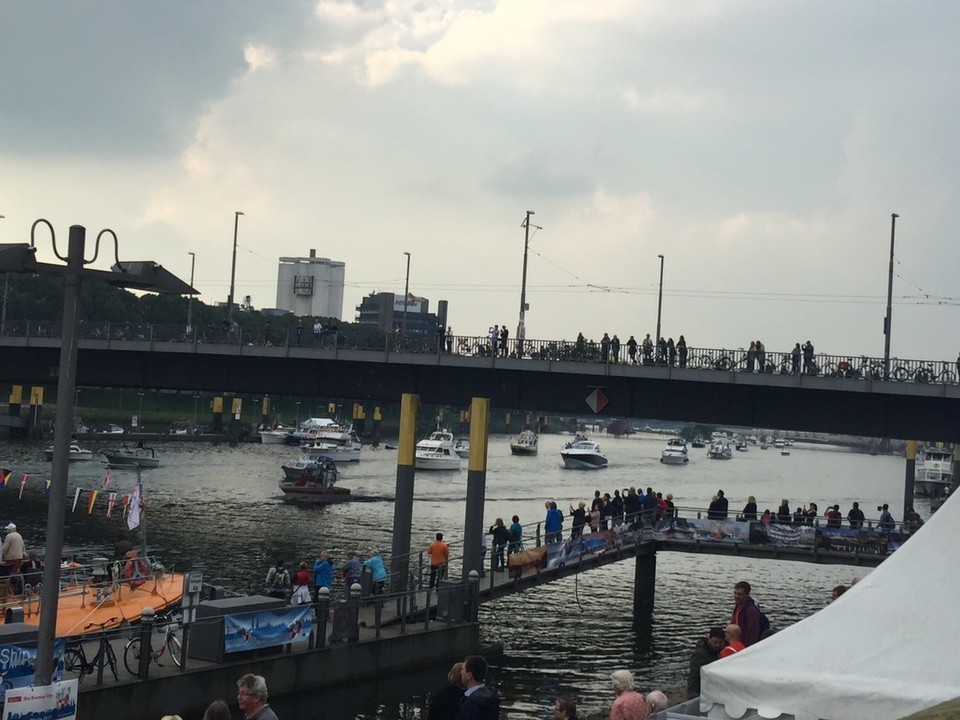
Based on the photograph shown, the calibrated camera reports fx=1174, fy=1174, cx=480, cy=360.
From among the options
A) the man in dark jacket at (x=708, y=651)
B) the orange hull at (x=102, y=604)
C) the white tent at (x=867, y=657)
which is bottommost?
the orange hull at (x=102, y=604)

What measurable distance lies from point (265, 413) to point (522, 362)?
387ft

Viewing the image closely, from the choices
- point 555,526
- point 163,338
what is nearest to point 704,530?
point 555,526

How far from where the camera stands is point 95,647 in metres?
20.2

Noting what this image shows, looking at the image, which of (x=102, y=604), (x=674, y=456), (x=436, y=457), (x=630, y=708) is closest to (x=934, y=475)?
(x=436, y=457)

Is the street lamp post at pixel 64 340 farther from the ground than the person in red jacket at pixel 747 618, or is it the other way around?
the street lamp post at pixel 64 340

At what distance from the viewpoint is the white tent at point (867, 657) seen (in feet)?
38.5

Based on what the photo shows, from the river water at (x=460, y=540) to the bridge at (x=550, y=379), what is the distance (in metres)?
6.45

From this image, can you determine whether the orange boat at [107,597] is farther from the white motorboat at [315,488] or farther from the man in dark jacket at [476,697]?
the white motorboat at [315,488]

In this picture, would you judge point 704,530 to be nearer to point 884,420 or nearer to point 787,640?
point 884,420

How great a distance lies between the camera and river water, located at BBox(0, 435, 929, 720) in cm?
2741

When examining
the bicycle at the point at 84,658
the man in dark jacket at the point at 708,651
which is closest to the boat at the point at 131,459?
the bicycle at the point at 84,658

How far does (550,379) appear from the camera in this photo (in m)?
40.1

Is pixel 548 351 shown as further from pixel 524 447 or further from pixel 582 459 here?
pixel 524 447

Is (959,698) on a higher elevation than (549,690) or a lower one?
higher
